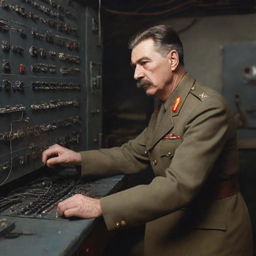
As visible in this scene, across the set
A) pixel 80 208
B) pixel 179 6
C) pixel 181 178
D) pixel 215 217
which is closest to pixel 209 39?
pixel 179 6

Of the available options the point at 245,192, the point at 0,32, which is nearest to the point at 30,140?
the point at 0,32

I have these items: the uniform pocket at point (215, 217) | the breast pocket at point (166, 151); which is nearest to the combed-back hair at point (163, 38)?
the breast pocket at point (166, 151)

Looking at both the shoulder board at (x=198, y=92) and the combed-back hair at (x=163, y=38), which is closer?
the shoulder board at (x=198, y=92)

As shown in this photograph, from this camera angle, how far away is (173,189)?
4.65 feet

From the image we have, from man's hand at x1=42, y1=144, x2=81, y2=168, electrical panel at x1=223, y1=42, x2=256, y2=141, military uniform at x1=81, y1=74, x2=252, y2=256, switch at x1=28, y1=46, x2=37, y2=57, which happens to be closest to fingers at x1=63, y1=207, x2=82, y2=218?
military uniform at x1=81, y1=74, x2=252, y2=256

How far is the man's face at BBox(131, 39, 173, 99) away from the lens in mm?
1717

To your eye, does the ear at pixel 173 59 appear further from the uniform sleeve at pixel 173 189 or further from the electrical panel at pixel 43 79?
the electrical panel at pixel 43 79

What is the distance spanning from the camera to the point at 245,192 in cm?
311

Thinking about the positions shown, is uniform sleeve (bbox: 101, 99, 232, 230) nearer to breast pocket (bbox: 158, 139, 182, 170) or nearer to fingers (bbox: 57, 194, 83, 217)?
fingers (bbox: 57, 194, 83, 217)

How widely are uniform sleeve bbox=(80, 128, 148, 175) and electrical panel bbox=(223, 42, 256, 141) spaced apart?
193cm

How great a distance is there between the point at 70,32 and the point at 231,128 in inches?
52.2

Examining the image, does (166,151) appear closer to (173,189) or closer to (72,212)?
(173,189)

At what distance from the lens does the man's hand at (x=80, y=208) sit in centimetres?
142

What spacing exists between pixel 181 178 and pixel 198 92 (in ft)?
1.45
